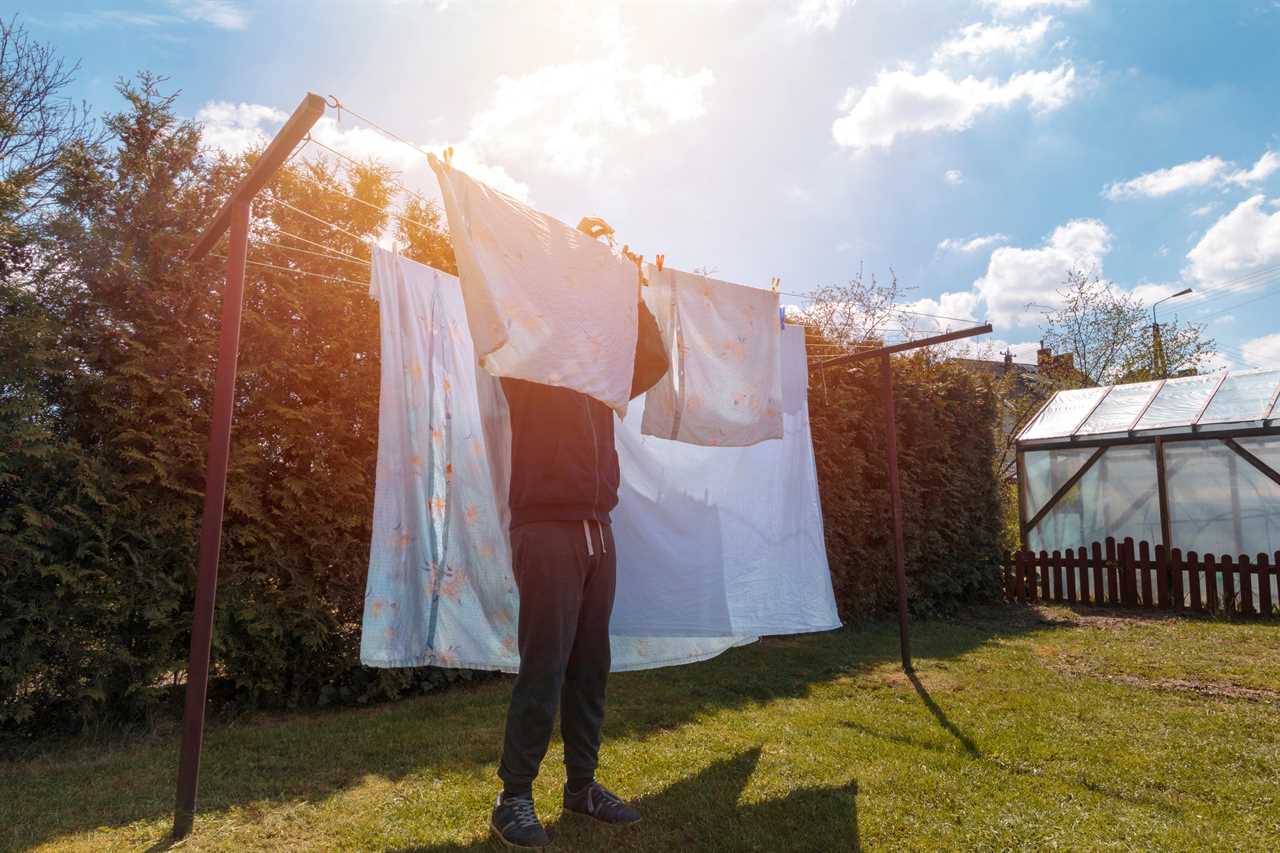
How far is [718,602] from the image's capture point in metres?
3.67

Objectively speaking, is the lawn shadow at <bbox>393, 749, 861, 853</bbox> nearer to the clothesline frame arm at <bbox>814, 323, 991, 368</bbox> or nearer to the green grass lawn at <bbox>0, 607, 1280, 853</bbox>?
the green grass lawn at <bbox>0, 607, 1280, 853</bbox>

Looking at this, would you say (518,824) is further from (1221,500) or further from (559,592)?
(1221,500)

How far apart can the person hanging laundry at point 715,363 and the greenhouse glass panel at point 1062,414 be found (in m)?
6.94

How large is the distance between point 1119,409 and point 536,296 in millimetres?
8769

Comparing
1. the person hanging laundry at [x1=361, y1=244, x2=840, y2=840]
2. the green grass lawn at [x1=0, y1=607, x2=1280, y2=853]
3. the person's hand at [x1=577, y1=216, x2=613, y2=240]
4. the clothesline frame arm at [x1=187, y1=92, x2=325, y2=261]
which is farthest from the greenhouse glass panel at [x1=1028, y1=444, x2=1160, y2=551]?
the clothesline frame arm at [x1=187, y1=92, x2=325, y2=261]

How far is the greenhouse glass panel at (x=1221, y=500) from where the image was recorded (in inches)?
304

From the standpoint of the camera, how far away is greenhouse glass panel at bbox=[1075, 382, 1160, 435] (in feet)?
29.1

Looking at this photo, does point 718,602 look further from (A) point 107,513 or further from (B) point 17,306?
(B) point 17,306

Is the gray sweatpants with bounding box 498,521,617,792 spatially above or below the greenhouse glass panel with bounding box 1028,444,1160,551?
below

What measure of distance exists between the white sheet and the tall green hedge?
255 cm

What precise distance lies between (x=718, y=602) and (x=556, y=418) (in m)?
1.50

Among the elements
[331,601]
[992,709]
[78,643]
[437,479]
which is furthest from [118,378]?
[992,709]

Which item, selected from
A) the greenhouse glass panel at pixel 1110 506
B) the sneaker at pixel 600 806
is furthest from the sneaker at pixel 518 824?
the greenhouse glass panel at pixel 1110 506

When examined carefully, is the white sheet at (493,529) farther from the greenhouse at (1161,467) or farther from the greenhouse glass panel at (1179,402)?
the greenhouse glass panel at (1179,402)
